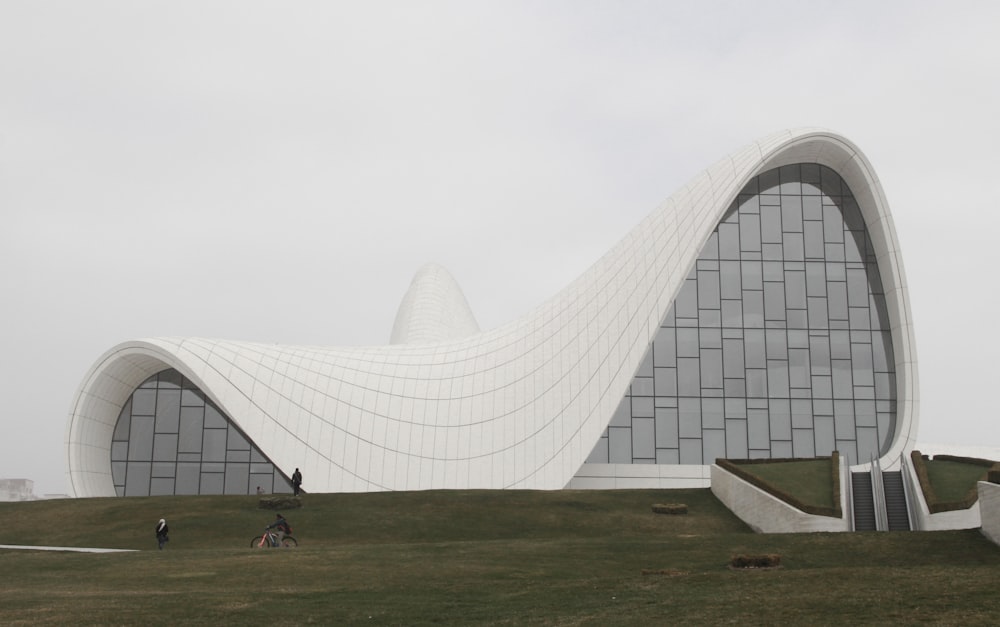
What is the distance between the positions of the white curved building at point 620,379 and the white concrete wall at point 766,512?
971 cm

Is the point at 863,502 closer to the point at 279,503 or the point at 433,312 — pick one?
the point at 279,503

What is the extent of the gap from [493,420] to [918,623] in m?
29.9

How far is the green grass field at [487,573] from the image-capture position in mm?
15359

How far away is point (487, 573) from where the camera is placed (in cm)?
1988

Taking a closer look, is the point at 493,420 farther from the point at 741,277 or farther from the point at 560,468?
the point at 741,277

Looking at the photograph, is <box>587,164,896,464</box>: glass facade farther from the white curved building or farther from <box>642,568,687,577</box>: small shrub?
A: <box>642,568,687,577</box>: small shrub

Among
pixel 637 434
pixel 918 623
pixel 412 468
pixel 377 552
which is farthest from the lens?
pixel 637 434

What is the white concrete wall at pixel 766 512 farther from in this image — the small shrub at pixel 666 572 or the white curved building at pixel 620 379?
the small shrub at pixel 666 572

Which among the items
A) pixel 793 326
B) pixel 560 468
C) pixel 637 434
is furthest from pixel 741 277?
pixel 560 468

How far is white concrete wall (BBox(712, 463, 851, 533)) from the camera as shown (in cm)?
2891

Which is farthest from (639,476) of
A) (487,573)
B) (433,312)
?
(433,312)

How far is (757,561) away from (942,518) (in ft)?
36.4

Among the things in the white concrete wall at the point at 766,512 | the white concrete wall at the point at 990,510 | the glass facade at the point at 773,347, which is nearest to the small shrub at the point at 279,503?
the white concrete wall at the point at 766,512

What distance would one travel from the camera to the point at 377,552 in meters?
23.3
